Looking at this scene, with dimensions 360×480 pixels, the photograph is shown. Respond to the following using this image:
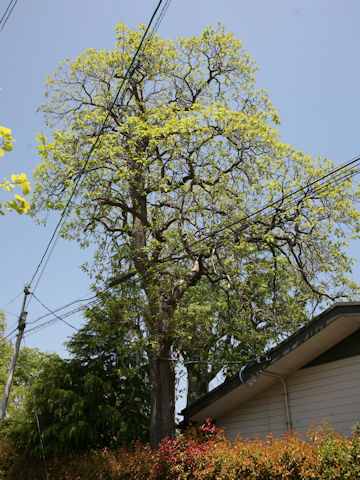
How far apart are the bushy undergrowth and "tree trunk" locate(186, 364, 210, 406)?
704cm

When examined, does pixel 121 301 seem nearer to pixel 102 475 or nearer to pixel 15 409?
pixel 102 475

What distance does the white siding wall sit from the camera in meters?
8.45

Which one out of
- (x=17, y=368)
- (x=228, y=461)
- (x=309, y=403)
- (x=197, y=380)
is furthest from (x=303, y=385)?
(x=17, y=368)

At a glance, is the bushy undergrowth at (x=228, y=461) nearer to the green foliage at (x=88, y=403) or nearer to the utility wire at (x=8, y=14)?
the green foliage at (x=88, y=403)

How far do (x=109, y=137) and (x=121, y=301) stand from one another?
4.78m

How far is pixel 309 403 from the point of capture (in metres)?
9.12

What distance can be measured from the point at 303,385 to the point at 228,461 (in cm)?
293

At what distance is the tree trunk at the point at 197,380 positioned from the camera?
17906 millimetres

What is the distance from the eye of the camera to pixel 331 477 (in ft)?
18.8

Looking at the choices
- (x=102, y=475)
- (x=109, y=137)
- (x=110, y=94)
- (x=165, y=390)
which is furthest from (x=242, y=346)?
(x=110, y=94)

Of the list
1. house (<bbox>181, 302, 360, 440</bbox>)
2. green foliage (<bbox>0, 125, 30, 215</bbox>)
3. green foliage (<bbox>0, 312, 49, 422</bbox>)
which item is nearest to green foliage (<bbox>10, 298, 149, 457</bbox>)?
house (<bbox>181, 302, 360, 440</bbox>)

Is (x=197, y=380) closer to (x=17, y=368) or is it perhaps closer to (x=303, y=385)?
(x=303, y=385)

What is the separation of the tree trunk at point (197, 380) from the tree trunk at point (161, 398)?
21.2 ft

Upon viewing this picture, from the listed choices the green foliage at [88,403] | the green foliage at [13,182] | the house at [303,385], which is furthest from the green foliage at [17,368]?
the green foliage at [13,182]
